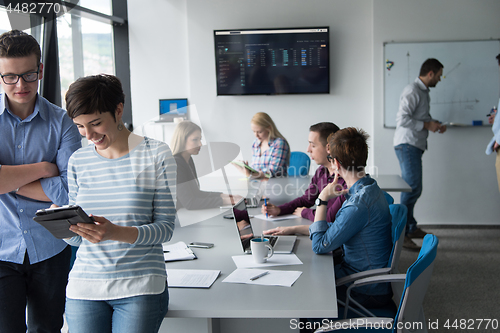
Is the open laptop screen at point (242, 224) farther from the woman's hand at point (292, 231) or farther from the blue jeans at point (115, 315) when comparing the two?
the blue jeans at point (115, 315)

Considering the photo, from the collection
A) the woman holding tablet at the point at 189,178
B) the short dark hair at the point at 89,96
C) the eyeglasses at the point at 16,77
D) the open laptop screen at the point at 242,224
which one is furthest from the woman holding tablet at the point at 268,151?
the short dark hair at the point at 89,96

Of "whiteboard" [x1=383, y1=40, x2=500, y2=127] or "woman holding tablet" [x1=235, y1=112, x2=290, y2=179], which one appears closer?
"woman holding tablet" [x1=235, y1=112, x2=290, y2=179]

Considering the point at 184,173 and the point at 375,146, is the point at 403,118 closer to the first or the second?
the point at 375,146

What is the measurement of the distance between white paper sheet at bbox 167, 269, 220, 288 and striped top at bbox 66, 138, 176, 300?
262 millimetres

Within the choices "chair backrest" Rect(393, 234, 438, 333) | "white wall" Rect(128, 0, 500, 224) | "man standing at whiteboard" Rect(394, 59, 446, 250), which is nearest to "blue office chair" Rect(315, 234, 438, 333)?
"chair backrest" Rect(393, 234, 438, 333)

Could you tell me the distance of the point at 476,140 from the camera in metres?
4.85

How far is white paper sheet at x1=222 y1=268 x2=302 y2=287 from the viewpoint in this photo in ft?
5.24

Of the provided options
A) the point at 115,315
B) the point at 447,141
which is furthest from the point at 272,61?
the point at 115,315

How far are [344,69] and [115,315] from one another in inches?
170

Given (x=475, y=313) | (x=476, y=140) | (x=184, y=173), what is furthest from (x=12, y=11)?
(x=476, y=140)

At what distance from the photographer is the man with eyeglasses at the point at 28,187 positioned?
1.50 metres

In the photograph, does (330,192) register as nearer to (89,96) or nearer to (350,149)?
(350,149)

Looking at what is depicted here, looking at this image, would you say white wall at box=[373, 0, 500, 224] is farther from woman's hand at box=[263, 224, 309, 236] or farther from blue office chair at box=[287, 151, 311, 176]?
woman's hand at box=[263, 224, 309, 236]

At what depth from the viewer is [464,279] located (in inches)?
134
